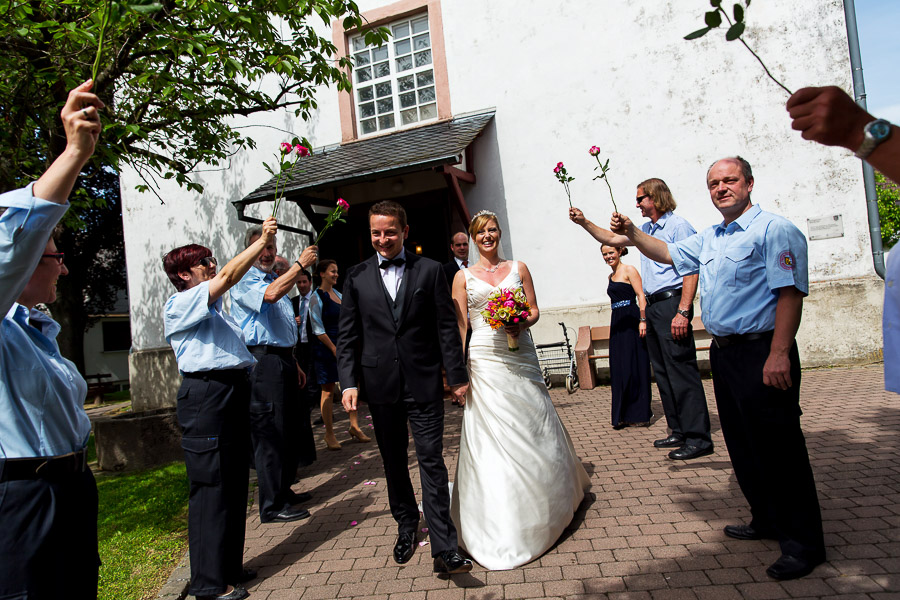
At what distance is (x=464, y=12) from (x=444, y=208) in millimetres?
3485

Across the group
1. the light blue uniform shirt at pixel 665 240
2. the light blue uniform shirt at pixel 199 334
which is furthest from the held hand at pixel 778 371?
the light blue uniform shirt at pixel 199 334

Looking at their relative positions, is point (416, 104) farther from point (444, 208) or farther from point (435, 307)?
point (435, 307)

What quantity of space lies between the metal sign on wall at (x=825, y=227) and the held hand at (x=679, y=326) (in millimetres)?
5499

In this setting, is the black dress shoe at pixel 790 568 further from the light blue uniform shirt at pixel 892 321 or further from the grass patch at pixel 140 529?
the grass patch at pixel 140 529

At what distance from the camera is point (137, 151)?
7094 mm

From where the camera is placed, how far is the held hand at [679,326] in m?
4.89

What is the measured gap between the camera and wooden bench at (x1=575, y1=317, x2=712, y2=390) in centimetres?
940

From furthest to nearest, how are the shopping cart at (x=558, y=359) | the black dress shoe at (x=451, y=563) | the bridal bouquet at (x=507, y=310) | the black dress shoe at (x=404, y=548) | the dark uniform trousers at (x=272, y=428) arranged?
the shopping cart at (x=558, y=359)
the dark uniform trousers at (x=272, y=428)
the bridal bouquet at (x=507, y=310)
the black dress shoe at (x=404, y=548)
the black dress shoe at (x=451, y=563)

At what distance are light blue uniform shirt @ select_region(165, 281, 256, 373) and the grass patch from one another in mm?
1531

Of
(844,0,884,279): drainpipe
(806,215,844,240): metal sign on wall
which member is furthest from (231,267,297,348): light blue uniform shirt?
(844,0,884,279): drainpipe

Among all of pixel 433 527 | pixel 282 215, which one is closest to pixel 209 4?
pixel 433 527

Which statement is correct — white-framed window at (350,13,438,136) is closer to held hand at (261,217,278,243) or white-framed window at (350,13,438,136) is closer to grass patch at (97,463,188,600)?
grass patch at (97,463,188,600)

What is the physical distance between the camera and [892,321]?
5.53 feet

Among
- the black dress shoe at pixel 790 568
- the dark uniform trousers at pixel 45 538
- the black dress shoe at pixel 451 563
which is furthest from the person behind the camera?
the black dress shoe at pixel 451 563
